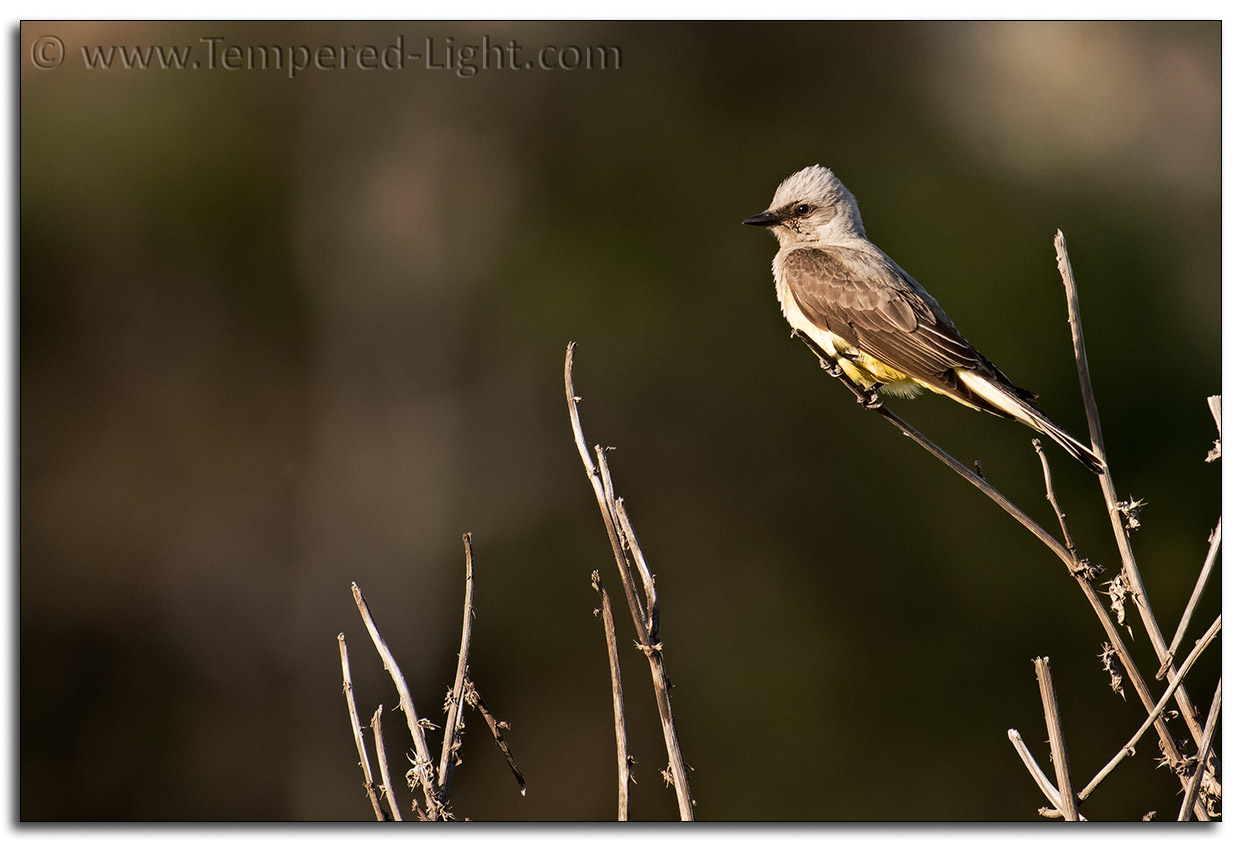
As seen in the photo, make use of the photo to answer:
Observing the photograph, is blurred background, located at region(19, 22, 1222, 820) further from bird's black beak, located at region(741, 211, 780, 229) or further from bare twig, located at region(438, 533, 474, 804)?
bare twig, located at region(438, 533, 474, 804)

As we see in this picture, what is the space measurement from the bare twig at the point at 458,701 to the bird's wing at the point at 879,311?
1.69 metres

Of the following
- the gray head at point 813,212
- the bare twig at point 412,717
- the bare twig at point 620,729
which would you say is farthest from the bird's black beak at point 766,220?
the bare twig at point 412,717

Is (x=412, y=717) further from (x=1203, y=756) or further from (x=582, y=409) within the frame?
(x=582, y=409)

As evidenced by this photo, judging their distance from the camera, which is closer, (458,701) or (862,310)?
(458,701)

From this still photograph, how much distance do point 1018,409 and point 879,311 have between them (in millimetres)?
591

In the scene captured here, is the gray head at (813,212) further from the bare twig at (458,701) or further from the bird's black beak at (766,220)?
the bare twig at (458,701)

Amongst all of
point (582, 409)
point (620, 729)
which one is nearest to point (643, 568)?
point (620, 729)

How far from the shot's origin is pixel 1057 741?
231 cm

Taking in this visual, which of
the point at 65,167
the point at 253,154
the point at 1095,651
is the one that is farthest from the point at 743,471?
the point at 65,167

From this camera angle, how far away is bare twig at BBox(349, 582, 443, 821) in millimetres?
2223

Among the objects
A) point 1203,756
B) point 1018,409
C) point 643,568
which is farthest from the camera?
point 1018,409

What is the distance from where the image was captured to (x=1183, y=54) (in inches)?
135

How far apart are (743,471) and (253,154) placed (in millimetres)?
2564

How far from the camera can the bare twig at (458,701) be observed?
2.16 meters
